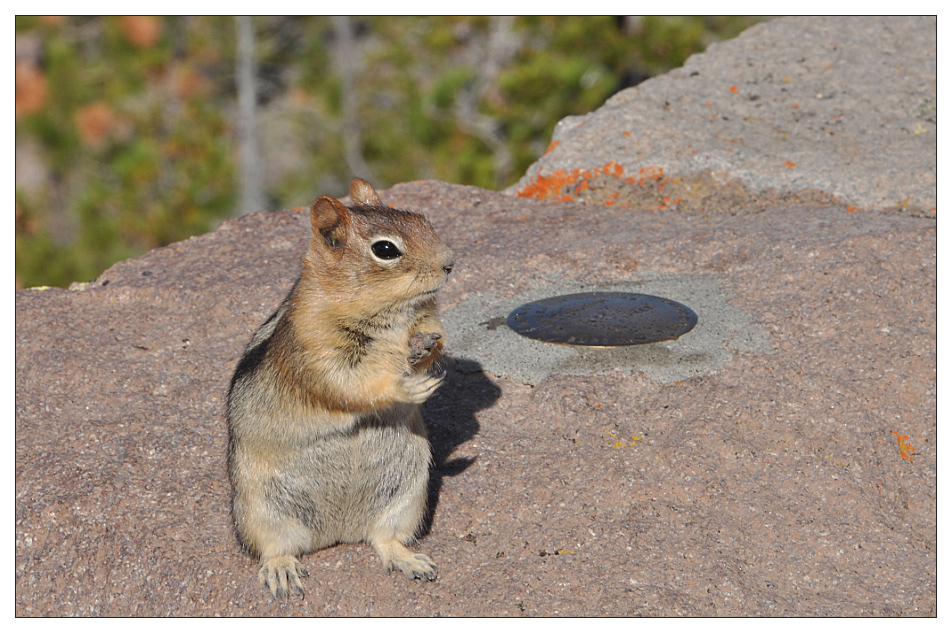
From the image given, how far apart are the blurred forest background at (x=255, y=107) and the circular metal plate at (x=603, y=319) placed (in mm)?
8652

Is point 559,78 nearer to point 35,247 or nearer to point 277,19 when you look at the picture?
point 35,247

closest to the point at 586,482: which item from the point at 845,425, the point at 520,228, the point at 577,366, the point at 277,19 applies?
the point at 577,366

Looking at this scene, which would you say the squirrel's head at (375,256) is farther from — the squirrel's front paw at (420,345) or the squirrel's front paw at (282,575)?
the squirrel's front paw at (282,575)

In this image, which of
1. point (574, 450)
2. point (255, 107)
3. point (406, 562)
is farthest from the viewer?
point (255, 107)

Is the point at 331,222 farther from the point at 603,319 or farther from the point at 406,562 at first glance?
the point at 603,319

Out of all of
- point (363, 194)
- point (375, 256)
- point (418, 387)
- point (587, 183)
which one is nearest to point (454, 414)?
point (418, 387)

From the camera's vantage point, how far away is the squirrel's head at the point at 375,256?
3.70 metres

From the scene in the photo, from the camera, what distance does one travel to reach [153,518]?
4.47 metres

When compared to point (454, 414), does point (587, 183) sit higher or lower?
higher

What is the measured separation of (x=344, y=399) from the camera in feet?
Answer: 12.4

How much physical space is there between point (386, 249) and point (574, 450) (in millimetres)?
1733

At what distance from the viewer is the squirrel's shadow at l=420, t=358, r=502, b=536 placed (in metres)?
4.75

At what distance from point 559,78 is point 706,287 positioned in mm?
9327

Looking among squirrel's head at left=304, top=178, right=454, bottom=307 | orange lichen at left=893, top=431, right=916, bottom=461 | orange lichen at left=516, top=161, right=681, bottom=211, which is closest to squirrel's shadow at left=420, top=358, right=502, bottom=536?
squirrel's head at left=304, top=178, right=454, bottom=307
